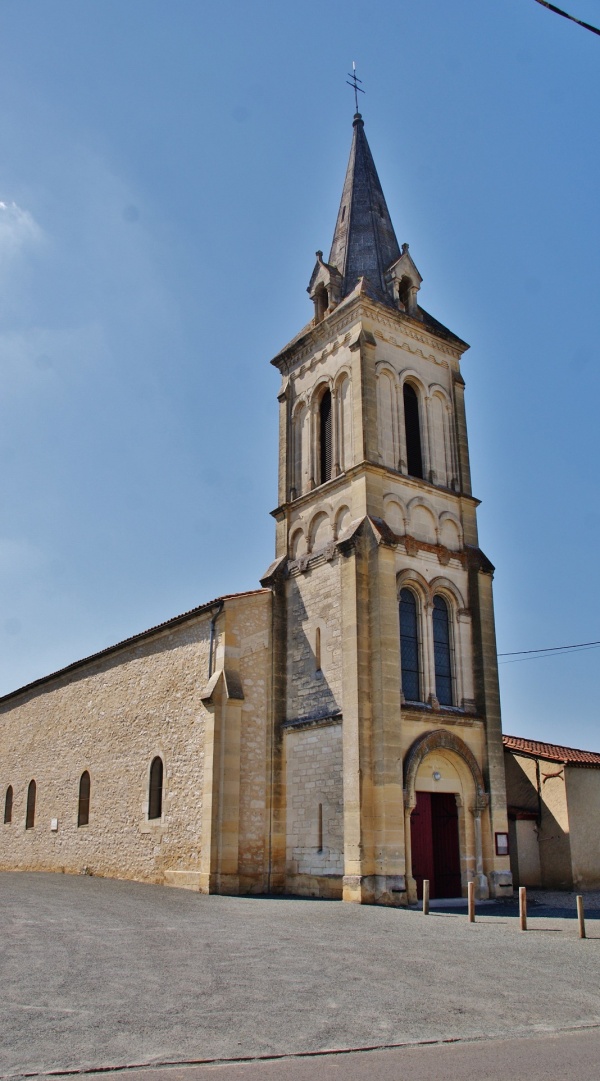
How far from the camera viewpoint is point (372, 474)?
21219 millimetres

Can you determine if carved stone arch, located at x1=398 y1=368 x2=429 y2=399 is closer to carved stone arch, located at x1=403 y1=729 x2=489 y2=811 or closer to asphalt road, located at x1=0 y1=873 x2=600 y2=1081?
carved stone arch, located at x1=403 y1=729 x2=489 y2=811

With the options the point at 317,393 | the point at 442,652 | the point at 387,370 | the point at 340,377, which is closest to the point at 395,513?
the point at 442,652

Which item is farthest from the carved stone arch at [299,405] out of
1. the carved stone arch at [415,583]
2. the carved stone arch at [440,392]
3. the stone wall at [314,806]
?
the stone wall at [314,806]

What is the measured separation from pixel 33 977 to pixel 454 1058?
4596mm

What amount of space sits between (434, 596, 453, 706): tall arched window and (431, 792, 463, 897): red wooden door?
7.79 feet

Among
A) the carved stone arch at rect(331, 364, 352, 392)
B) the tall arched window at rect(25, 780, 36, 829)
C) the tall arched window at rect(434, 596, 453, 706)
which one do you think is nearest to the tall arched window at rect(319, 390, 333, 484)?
the carved stone arch at rect(331, 364, 352, 392)

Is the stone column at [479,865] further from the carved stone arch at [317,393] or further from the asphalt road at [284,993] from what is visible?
the carved stone arch at [317,393]

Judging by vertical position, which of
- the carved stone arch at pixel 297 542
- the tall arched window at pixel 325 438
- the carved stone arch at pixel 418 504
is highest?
the tall arched window at pixel 325 438

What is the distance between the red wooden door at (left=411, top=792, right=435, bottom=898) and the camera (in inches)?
755

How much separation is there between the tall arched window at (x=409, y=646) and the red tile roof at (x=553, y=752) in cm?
541

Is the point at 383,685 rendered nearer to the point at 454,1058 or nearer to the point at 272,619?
the point at 272,619

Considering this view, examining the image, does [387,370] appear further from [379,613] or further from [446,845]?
[446,845]

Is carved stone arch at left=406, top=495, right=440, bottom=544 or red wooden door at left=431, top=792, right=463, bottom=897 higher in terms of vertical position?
carved stone arch at left=406, top=495, right=440, bottom=544

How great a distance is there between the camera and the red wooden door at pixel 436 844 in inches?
760
